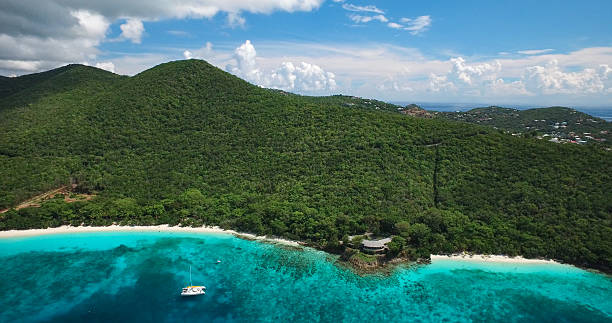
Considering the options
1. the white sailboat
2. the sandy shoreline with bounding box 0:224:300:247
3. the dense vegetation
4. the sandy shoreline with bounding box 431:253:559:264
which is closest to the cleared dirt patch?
the dense vegetation

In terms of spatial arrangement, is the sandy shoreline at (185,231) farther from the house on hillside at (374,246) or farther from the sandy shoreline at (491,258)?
the house on hillside at (374,246)

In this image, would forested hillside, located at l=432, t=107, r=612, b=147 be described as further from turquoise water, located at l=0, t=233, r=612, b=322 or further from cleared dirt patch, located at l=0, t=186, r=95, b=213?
cleared dirt patch, located at l=0, t=186, r=95, b=213

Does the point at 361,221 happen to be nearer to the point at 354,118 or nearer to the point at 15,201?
the point at 354,118

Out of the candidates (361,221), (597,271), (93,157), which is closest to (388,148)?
(361,221)

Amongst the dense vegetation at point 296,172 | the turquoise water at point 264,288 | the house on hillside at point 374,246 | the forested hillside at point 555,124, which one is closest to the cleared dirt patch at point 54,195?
the dense vegetation at point 296,172

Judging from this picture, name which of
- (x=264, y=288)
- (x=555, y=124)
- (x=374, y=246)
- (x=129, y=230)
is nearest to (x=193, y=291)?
(x=264, y=288)

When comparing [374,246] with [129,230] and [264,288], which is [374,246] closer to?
[264,288]
